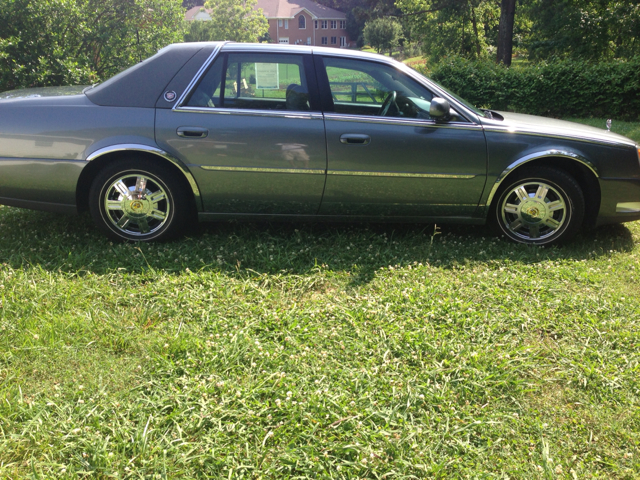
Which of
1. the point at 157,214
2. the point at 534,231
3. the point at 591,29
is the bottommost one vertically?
the point at 534,231

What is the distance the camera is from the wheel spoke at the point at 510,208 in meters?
4.45

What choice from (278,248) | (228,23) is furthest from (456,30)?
(278,248)

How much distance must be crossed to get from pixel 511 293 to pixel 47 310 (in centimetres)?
316

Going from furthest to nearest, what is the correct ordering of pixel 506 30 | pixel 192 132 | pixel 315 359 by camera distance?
1. pixel 506 30
2. pixel 192 132
3. pixel 315 359

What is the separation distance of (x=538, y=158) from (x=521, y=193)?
1.04 ft

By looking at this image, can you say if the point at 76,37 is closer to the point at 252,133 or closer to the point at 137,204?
the point at 137,204

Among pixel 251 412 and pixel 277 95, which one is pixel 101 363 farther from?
pixel 277 95

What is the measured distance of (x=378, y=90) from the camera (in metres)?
4.39

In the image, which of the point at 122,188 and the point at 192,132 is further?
the point at 122,188

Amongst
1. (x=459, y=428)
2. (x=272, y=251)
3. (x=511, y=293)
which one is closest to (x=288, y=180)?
(x=272, y=251)

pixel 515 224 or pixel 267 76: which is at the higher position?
pixel 267 76

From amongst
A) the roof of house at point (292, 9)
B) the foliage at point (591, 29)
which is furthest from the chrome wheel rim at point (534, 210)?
the roof of house at point (292, 9)

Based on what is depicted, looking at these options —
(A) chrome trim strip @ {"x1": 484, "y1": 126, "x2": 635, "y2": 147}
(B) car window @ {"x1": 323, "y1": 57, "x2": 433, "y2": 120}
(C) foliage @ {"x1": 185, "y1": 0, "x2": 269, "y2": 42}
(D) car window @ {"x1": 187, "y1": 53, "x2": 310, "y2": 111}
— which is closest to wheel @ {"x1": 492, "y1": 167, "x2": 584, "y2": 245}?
(A) chrome trim strip @ {"x1": 484, "y1": 126, "x2": 635, "y2": 147}

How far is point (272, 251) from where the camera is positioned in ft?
14.0
